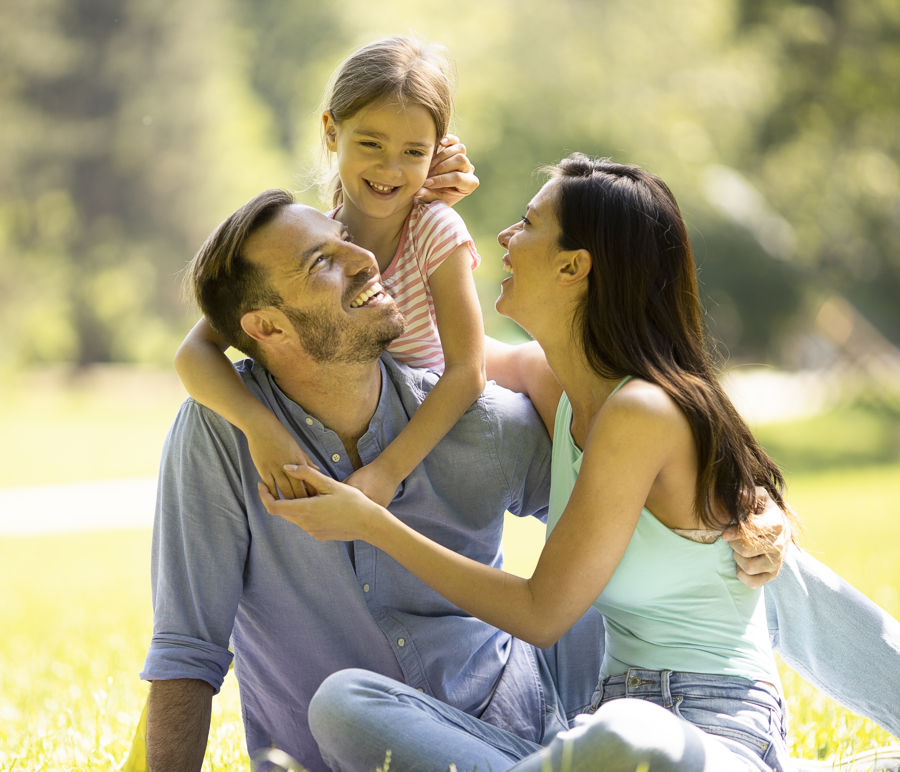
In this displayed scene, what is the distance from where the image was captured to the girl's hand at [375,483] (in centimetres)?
281

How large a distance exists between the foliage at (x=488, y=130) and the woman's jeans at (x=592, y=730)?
15441 millimetres

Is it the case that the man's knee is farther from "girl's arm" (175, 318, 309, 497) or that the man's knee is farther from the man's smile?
the man's smile

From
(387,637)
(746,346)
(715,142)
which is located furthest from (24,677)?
(715,142)

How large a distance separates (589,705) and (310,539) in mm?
854

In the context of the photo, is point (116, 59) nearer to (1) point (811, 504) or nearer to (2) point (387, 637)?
(1) point (811, 504)

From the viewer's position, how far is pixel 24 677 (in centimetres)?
472

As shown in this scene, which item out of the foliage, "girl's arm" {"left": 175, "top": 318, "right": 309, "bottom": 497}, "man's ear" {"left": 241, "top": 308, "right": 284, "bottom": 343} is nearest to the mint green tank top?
"girl's arm" {"left": 175, "top": 318, "right": 309, "bottom": 497}

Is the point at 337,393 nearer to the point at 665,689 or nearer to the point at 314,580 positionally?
the point at 314,580

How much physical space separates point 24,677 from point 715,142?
22.3 metres

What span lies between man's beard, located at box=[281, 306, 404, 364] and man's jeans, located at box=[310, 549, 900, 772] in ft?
2.83

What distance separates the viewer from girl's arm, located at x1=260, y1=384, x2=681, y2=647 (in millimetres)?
2594

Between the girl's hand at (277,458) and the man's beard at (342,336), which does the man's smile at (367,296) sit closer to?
the man's beard at (342,336)

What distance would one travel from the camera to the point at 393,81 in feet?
11.3

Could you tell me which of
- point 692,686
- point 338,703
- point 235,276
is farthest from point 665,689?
point 235,276
